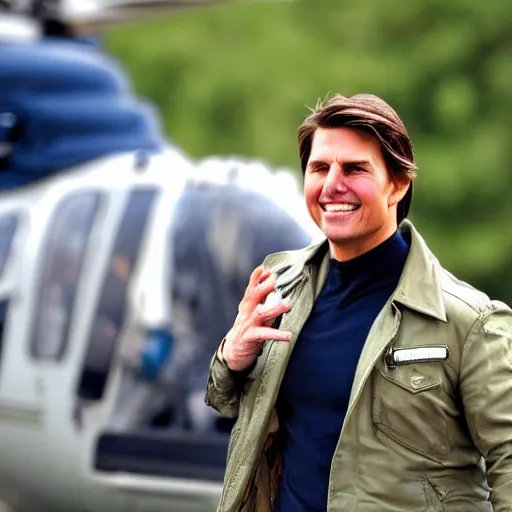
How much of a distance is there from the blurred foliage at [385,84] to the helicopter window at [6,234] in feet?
18.8

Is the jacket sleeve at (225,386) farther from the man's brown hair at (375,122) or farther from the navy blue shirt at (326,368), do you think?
the man's brown hair at (375,122)

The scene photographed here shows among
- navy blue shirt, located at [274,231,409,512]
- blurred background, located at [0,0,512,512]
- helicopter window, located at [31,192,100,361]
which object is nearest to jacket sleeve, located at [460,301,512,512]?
navy blue shirt, located at [274,231,409,512]

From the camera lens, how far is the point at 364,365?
2309 mm

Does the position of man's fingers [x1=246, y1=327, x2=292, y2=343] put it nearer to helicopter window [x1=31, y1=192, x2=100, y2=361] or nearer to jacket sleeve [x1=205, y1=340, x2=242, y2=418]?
jacket sleeve [x1=205, y1=340, x2=242, y2=418]

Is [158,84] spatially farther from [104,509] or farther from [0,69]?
[104,509]

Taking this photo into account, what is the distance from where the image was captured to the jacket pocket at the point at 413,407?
2.28 metres

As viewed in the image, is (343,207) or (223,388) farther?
(223,388)

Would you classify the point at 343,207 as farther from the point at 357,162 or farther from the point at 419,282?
the point at 419,282

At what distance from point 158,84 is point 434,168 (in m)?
2.89

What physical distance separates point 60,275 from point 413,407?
439 centimetres

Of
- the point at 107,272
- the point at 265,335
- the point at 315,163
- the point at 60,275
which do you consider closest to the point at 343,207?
the point at 315,163

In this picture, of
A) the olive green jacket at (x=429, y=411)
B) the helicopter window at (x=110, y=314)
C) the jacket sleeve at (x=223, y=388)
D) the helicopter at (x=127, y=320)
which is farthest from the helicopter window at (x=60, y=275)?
the olive green jacket at (x=429, y=411)

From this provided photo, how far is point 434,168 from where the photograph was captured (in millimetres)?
12477

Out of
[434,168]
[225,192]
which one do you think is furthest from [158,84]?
[225,192]
